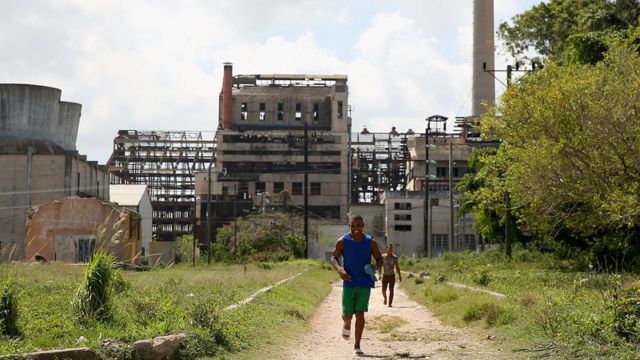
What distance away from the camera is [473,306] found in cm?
1680

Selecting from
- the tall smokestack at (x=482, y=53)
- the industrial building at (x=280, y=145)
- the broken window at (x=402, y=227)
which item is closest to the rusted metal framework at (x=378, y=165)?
the industrial building at (x=280, y=145)

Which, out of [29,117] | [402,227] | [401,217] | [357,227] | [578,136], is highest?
[29,117]

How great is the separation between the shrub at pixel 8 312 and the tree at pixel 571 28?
2770cm

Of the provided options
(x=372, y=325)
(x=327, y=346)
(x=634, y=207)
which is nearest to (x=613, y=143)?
(x=634, y=207)

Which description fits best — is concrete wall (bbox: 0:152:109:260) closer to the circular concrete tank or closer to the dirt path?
the circular concrete tank

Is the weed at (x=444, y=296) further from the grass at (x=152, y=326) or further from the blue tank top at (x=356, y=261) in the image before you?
the blue tank top at (x=356, y=261)

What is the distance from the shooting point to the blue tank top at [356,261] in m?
11.8

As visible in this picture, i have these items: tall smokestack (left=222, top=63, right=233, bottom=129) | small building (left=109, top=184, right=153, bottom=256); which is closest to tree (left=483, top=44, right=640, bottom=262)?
small building (left=109, top=184, right=153, bottom=256)

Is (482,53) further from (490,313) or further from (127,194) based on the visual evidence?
(490,313)

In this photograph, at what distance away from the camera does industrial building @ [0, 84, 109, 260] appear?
197ft

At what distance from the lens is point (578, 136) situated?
73.6ft

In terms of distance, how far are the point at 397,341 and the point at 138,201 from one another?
6380cm

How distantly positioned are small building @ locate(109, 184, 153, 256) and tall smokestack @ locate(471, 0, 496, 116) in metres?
32.7

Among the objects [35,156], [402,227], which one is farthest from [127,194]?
[402,227]
